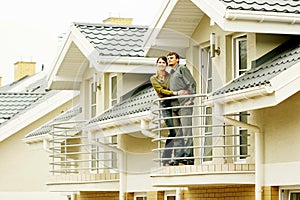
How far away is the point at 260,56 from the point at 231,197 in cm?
244

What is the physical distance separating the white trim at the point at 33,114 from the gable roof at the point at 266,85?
1717 cm

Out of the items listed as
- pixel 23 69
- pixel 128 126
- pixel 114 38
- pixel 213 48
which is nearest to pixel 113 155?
pixel 114 38

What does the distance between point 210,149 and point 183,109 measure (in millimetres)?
1018

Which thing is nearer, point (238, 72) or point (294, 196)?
point (294, 196)

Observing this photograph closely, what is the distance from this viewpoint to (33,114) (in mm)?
33562

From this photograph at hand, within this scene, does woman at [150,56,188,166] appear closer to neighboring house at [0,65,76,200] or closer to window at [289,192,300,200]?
window at [289,192,300,200]

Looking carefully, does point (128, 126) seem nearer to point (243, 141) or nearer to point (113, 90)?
point (243, 141)

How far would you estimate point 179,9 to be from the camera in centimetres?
1844

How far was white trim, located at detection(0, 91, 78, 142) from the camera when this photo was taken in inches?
1303

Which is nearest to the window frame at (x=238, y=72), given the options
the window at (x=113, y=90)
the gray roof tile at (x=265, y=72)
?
the gray roof tile at (x=265, y=72)

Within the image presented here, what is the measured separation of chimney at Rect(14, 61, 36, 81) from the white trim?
14.7 meters

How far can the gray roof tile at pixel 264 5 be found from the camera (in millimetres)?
15930

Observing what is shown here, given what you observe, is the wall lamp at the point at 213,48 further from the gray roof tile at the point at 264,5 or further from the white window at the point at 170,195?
the white window at the point at 170,195

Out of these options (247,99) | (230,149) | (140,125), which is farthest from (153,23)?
(247,99)
